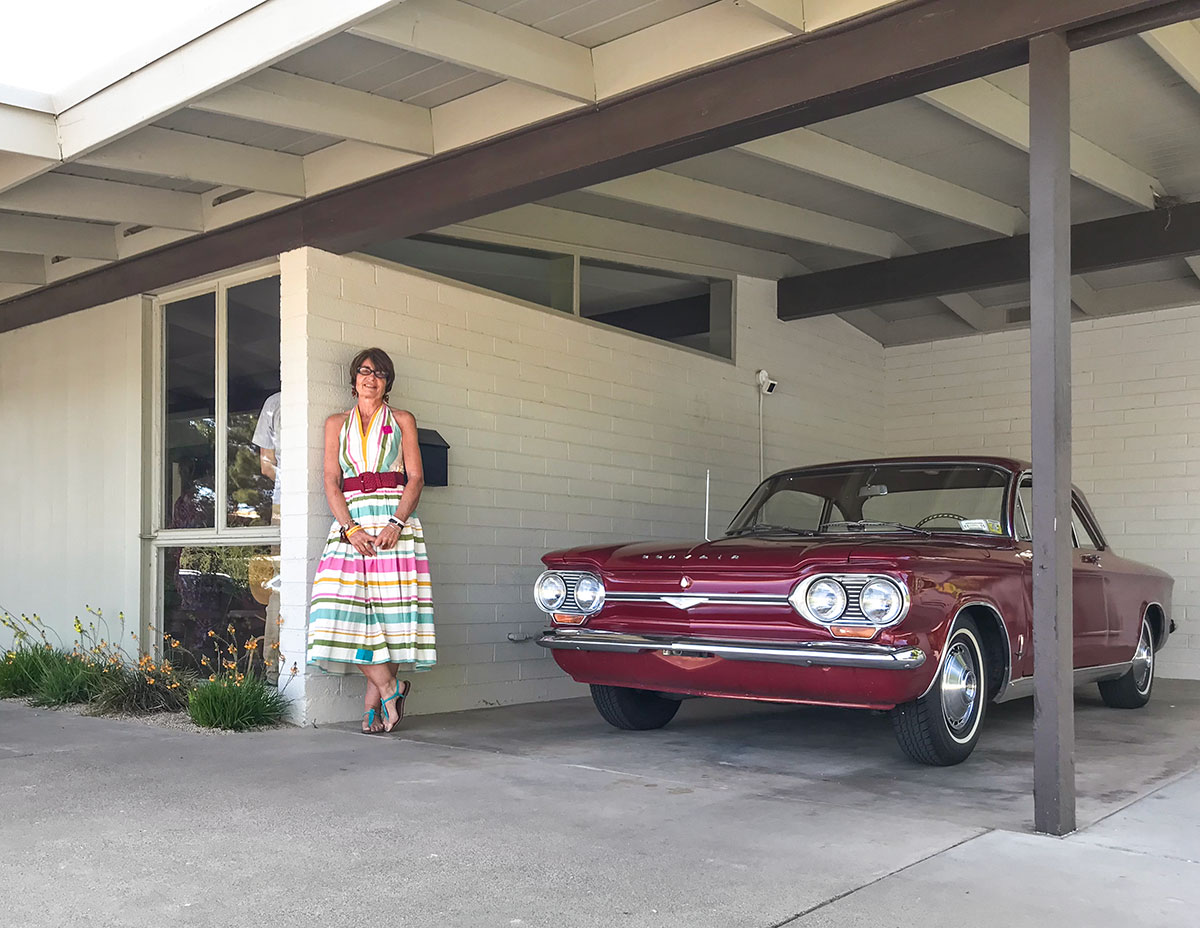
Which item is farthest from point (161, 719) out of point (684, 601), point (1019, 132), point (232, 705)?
point (1019, 132)

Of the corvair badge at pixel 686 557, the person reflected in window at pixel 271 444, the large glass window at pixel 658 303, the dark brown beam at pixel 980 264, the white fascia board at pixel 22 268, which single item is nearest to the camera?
the corvair badge at pixel 686 557

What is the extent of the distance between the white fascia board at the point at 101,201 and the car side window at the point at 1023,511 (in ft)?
16.5

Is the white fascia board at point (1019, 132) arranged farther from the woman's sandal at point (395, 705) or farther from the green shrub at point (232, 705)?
the green shrub at point (232, 705)

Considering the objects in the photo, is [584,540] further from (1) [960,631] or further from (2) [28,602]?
(2) [28,602]

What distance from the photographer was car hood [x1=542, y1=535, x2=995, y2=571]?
15.7ft

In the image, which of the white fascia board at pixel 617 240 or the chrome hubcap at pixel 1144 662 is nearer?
the chrome hubcap at pixel 1144 662

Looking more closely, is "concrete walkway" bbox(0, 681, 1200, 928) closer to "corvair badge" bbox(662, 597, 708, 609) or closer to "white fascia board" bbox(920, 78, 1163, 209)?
"corvair badge" bbox(662, 597, 708, 609)

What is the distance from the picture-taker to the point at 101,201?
663 centimetres

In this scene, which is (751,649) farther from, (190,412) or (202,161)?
(190,412)

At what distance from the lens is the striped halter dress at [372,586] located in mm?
5883

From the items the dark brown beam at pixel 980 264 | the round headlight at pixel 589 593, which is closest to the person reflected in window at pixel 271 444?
the round headlight at pixel 589 593

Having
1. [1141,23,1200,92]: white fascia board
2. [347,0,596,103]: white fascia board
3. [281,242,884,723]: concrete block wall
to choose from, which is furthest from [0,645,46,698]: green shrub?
[1141,23,1200,92]: white fascia board

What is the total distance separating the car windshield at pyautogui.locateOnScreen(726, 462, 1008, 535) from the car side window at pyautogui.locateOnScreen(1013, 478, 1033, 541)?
0.09 m

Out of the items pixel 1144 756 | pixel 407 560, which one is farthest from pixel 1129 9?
pixel 407 560
